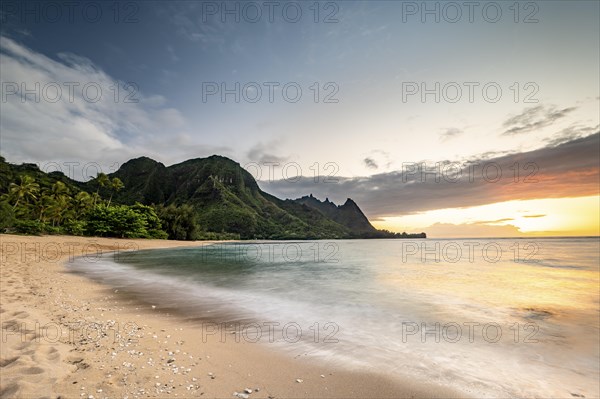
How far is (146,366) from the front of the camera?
438cm

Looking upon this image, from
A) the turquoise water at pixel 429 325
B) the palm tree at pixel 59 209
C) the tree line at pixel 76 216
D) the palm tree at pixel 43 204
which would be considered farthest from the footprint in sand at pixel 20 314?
the palm tree at pixel 43 204

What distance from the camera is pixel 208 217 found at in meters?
138

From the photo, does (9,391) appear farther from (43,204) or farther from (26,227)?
(43,204)

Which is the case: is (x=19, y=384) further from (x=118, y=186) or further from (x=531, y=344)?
(x=118, y=186)

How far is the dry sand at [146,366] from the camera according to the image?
144 inches

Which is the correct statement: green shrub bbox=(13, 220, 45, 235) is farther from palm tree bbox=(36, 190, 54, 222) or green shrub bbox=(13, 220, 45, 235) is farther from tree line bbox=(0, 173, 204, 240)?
palm tree bbox=(36, 190, 54, 222)

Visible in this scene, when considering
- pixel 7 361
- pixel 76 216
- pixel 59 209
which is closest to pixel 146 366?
pixel 7 361

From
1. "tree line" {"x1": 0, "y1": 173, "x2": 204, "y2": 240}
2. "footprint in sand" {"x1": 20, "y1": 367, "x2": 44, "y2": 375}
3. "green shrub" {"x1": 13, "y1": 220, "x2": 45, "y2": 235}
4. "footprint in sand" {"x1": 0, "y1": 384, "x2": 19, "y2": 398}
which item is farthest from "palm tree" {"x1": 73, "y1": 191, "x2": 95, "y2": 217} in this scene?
"footprint in sand" {"x1": 0, "y1": 384, "x2": 19, "y2": 398}

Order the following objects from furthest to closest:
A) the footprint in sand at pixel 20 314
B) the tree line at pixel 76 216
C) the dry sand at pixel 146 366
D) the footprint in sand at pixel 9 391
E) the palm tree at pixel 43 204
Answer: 1. the palm tree at pixel 43 204
2. the tree line at pixel 76 216
3. the footprint in sand at pixel 20 314
4. the dry sand at pixel 146 366
5. the footprint in sand at pixel 9 391

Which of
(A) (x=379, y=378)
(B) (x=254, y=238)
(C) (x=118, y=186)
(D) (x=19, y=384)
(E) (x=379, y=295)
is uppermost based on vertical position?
(C) (x=118, y=186)

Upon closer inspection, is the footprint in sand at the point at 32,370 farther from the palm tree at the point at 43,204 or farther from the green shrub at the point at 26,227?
the palm tree at the point at 43,204

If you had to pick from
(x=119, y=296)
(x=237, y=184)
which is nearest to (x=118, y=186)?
(x=119, y=296)

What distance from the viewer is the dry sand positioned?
3.66 meters

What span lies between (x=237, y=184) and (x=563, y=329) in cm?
19632
